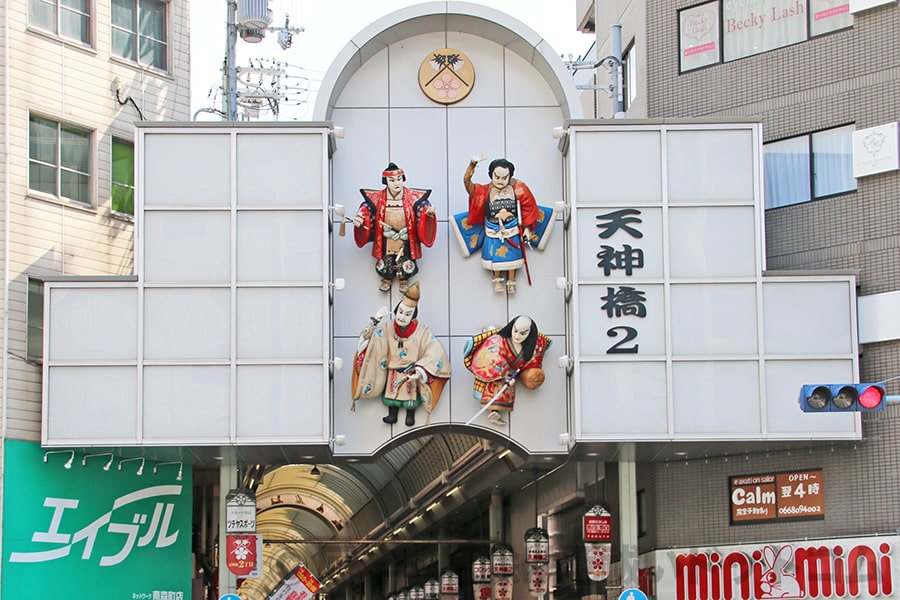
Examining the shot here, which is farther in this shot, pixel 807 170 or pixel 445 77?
pixel 445 77

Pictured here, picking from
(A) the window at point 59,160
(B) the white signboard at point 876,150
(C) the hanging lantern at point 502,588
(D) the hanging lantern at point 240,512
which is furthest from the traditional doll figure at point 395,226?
(C) the hanging lantern at point 502,588

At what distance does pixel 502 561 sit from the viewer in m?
33.6

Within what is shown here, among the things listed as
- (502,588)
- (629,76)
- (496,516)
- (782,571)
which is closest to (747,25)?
(629,76)

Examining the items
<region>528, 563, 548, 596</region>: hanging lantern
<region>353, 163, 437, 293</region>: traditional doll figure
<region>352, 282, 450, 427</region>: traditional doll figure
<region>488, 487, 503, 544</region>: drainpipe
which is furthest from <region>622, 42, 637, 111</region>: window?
<region>488, 487, 503, 544</region>: drainpipe

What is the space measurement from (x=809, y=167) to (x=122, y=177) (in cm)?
1420

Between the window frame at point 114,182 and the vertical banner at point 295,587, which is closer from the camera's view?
the vertical banner at point 295,587

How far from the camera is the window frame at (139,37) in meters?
30.0

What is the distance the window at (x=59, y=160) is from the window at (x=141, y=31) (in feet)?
7.90

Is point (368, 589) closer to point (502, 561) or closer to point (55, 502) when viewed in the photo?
point (502, 561)

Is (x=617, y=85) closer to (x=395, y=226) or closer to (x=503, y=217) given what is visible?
(x=503, y=217)

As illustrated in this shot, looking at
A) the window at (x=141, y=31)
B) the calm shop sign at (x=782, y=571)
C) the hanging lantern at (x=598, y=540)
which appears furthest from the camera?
the window at (x=141, y=31)

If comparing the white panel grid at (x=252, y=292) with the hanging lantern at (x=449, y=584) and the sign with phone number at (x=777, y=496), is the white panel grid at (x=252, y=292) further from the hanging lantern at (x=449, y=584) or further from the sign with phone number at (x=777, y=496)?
the hanging lantern at (x=449, y=584)

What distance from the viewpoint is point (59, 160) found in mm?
28281

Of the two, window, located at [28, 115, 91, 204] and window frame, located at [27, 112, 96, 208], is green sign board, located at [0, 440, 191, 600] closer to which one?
window frame, located at [27, 112, 96, 208]
